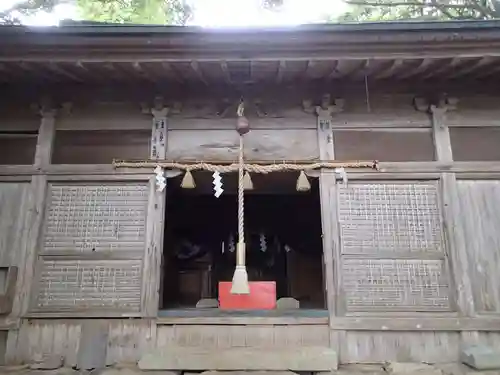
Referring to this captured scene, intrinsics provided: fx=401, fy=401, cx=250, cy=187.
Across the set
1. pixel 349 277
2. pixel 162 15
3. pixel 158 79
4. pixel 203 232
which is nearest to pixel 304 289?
pixel 203 232

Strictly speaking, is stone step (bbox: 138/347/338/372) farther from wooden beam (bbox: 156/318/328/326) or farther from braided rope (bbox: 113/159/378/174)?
braided rope (bbox: 113/159/378/174)

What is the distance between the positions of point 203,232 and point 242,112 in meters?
4.44

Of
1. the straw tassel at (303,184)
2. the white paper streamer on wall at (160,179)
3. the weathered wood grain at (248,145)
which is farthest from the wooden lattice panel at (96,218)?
the straw tassel at (303,184)

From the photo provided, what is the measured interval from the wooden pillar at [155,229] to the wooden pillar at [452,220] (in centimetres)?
314

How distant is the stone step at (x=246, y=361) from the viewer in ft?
12.4

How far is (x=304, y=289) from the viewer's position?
8523 millimetres

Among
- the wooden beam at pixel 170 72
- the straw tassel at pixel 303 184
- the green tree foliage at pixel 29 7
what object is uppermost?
the green tree foliage at pixel 29 7

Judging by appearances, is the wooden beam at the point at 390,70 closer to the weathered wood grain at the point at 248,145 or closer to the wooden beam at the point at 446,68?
the wooden beam at the point at 446,68

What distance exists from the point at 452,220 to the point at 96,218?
3969 mm

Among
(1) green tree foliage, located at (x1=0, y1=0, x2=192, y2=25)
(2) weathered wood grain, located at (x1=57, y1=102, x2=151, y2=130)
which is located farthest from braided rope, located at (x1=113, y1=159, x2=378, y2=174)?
(1) green tree foliage, located at (x1=0, y1=0, x2=192, y2=25)

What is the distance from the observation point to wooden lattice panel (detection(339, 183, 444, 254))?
4.41 metres

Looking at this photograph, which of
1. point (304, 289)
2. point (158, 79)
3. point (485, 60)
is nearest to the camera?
point (485, 60)

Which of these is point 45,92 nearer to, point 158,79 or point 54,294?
point 158,79

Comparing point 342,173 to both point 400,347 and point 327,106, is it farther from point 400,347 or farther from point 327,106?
point 400,347
